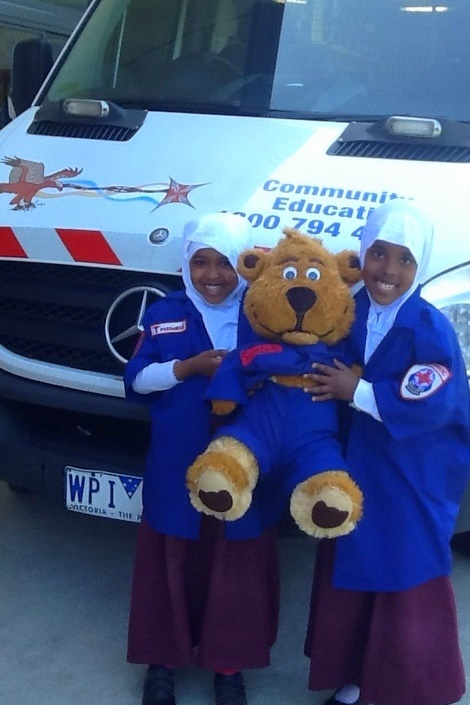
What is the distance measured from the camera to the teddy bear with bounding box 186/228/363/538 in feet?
8.14

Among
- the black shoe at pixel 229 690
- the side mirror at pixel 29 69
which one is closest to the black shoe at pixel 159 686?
the black shoe at pixel 229 690

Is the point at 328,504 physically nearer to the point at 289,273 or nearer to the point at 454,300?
the point at 289,273

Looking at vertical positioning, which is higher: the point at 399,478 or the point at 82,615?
the point at 399,478

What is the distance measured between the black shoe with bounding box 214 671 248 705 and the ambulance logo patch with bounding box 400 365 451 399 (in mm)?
1070

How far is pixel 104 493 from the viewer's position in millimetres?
3176

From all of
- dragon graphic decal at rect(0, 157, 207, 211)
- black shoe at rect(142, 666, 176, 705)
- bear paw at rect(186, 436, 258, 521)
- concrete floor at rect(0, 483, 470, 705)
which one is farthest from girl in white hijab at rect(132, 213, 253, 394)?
black shoe at rect(142, 666, 176, 705)

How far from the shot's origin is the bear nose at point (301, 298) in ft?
8.30

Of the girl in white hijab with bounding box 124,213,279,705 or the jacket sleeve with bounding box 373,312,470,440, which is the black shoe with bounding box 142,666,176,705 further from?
the jacket sleeve with bounding box 373,312,470,440

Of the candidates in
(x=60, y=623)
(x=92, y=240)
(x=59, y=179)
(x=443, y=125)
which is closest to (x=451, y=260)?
(x=443, y=125)

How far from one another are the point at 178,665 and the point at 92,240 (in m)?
1.34

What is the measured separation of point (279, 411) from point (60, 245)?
1087mm

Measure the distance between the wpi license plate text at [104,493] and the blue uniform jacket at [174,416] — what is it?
25 centimetres

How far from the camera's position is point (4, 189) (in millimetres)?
3600

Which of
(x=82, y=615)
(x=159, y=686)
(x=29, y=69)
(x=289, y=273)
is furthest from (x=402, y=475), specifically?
(x=29, y=69)
